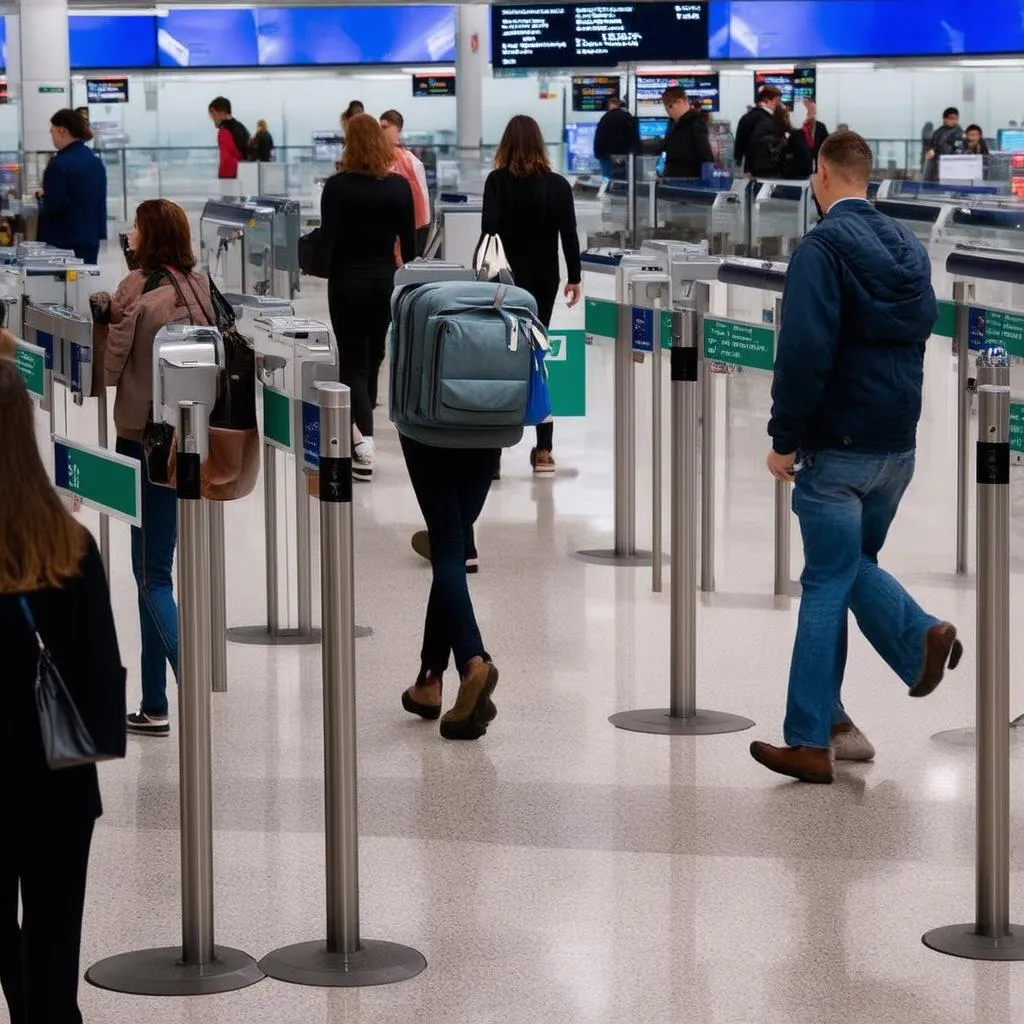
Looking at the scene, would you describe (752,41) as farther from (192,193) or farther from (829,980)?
(829,980)

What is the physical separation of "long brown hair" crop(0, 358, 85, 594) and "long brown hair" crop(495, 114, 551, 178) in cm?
591

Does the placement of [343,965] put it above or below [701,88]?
below

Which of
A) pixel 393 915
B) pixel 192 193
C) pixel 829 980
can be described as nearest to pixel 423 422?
pixel 393 915

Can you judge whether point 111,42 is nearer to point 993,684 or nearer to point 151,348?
point 151,348

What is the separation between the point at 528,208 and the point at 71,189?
16.1 ft

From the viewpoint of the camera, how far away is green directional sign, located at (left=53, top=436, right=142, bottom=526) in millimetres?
3939

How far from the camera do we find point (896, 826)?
4.82 meters

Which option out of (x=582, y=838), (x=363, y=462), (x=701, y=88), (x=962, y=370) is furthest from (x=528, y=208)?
(x=701, y=88)

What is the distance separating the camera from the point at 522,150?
8.56 m

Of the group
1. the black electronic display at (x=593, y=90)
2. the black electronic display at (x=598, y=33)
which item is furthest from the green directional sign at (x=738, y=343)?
the black electronic display at (x=593, y=90)

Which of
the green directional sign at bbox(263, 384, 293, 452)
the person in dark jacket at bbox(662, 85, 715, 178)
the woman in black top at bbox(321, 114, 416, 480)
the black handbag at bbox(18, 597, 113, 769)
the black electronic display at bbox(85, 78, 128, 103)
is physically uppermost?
the black electronic display at bbox(85, 78, 128, 103)

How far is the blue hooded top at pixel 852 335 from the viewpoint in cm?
473

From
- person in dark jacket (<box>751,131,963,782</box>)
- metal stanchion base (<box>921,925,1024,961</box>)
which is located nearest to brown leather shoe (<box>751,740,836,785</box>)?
person in dark jacket (<box>751,131,963,782</box>)

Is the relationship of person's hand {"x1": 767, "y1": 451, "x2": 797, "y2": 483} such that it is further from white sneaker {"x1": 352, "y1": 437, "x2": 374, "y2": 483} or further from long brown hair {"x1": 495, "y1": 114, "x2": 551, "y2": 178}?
white sneaker {"x1": 352, "y1": 437, "x2": 374, "y2": 483}
